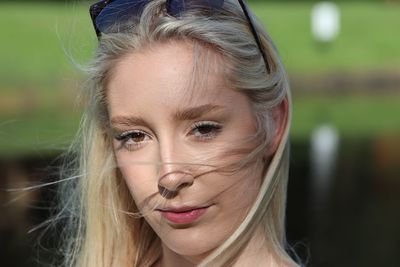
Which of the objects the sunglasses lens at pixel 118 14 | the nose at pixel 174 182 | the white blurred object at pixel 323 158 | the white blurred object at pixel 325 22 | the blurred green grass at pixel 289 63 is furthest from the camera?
the white blurred object at pixel 325 22

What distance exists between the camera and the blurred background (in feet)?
22.0

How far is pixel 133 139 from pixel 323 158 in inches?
339

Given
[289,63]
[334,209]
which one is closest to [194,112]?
[334,209]

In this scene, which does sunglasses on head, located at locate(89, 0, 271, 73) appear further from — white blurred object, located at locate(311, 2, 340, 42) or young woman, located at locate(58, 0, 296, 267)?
white blurred object, located at locate(311, 2, 340, 42)

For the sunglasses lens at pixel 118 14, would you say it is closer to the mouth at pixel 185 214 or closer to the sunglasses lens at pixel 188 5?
the sunglasses lens at pixel 188 5

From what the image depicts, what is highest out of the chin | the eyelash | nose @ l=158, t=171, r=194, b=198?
the eyelash

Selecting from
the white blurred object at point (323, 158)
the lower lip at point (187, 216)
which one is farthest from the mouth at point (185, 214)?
the white blurred object at point (323, 158)

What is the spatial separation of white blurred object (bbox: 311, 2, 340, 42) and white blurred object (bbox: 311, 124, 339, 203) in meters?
5.01

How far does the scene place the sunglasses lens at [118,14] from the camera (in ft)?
4.63

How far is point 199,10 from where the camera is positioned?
1.38 m

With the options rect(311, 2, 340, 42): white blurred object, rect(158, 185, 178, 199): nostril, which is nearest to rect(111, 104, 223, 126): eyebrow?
rect(158, 185, 178, 199): nostril

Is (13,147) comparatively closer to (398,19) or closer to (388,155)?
(388,155)

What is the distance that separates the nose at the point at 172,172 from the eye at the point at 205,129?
3 centimetres

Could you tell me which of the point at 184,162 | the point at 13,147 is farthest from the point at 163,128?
the point at 13,147
